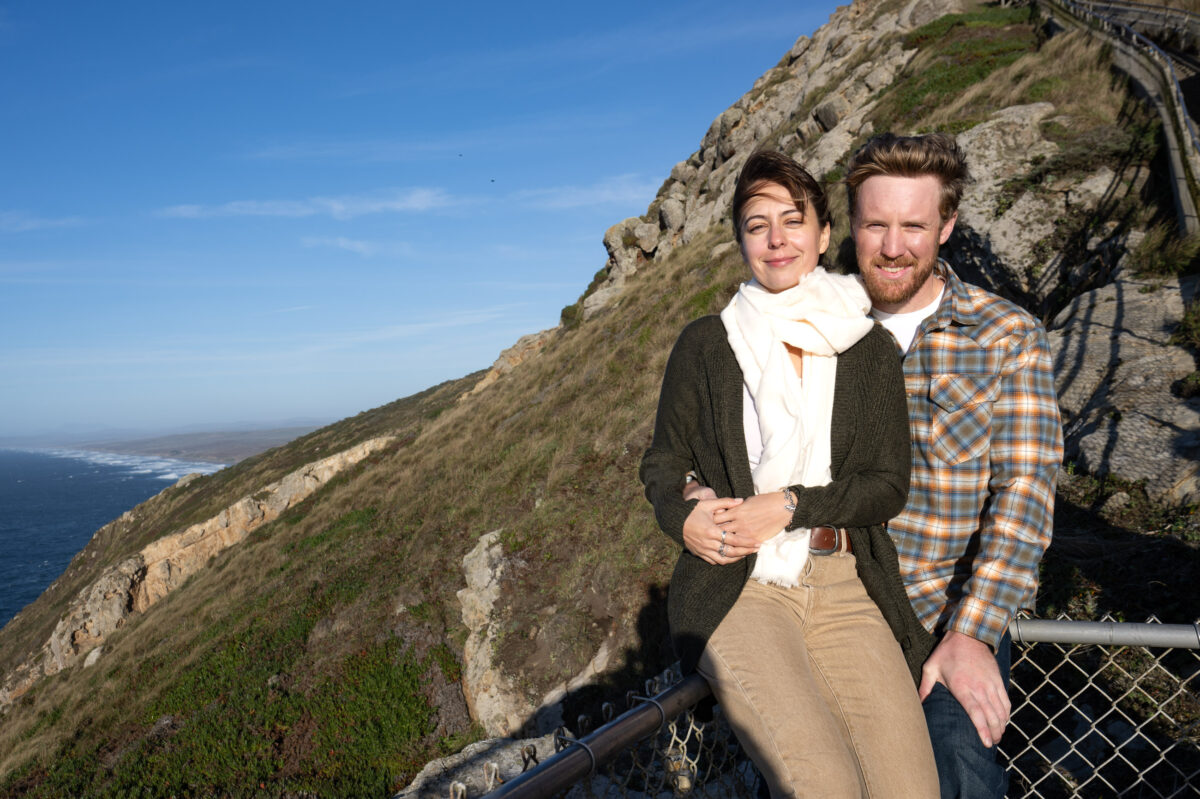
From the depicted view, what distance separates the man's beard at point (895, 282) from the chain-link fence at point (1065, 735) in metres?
1.34

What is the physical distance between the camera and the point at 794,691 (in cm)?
188

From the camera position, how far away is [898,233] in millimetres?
2402

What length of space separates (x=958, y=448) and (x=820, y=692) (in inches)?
40.4

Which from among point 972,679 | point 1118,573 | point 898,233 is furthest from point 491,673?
point 898,233

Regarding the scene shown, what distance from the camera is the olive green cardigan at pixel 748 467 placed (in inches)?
83.4

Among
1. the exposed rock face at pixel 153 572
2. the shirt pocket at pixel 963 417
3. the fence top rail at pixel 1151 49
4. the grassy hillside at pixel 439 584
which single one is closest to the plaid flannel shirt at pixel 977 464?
the shirt pocket at pixel 963 417

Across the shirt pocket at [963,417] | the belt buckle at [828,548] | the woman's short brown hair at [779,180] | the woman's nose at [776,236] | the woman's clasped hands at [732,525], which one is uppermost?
the woman's short brown hair at [779,180]

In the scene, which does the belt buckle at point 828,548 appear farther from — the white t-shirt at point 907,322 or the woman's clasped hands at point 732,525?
the white t-shirt at point 907,322

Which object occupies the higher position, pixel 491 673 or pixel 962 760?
pixel 962 760

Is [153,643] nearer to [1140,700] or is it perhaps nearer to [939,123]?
[1140,700]

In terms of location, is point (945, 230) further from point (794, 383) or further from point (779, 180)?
point (794, 383)

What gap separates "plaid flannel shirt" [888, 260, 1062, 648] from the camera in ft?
7.03

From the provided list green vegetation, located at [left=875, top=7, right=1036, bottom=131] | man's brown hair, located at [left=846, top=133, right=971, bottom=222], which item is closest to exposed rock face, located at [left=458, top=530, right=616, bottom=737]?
man's brown hair, located at [left=846, top=133, right=971, bottom=222]

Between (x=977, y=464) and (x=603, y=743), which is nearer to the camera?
(x=603, y=743)
